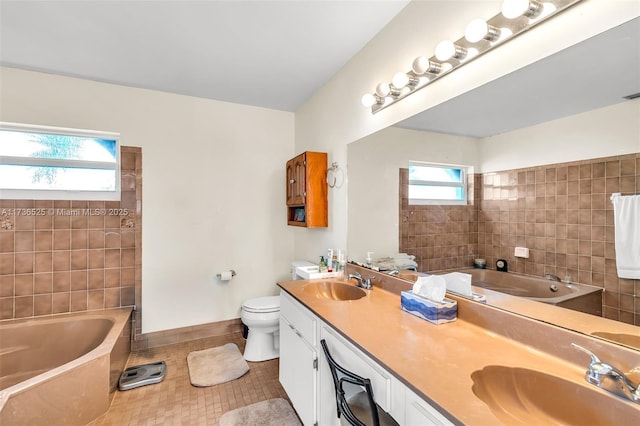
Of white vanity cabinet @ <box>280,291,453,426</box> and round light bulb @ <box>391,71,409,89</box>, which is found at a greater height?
round light bulb @ <box>391,71,409,89</box>

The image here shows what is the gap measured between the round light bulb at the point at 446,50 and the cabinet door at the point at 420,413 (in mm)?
1404

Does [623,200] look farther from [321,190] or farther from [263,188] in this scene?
[263,188]

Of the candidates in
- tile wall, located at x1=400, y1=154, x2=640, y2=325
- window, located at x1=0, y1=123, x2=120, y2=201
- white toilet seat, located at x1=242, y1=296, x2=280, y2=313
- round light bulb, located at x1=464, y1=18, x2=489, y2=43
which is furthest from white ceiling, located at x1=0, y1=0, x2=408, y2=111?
white toilet seat, located at x1=242, y1=296, x2=280, y2=313

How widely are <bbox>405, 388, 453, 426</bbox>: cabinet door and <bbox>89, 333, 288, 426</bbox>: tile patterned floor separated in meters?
1.47

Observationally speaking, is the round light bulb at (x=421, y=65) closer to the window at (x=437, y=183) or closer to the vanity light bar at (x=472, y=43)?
the vanity light bar at (x=472, y=43)

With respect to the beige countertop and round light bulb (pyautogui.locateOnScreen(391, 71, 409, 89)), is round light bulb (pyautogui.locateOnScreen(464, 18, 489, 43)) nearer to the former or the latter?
round light bulb (pyautogui.locateOnScreen(391, 71, 409, 89))

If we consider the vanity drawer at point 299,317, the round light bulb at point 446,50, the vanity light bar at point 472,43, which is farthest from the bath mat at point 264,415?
the round light bulb at point 446,50

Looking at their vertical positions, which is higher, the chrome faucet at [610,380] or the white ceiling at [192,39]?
the white ceiling at [192,39]

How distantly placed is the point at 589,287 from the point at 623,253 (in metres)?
0.17

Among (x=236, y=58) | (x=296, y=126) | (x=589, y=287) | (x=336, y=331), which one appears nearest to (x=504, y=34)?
(x=589, y=287)

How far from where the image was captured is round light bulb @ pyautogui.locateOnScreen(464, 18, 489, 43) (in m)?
1.17

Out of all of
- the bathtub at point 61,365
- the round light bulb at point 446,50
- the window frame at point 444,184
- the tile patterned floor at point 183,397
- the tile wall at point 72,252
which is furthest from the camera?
the tile wall at point 72,252

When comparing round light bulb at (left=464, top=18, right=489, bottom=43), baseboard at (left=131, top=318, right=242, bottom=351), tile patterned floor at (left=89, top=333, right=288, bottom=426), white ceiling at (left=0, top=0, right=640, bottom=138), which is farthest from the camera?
baseboard at (left=131, top=318, right=242, bottom=351)

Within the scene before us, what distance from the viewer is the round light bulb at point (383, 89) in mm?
1784
